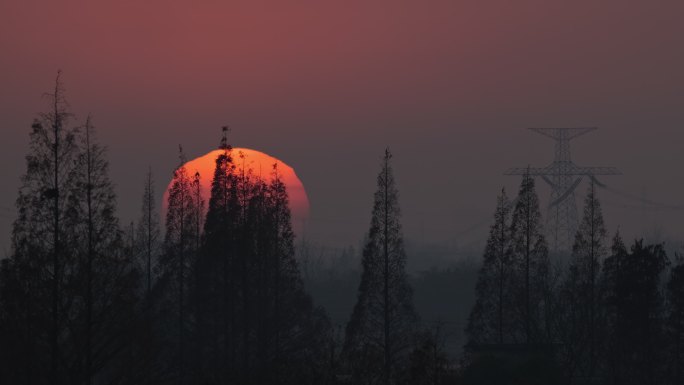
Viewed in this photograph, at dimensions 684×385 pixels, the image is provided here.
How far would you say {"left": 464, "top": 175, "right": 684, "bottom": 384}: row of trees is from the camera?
5203 cm

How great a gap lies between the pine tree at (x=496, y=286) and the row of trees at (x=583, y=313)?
48 millimetres

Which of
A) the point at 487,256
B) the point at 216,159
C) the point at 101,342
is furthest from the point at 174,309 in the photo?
the point at 101,342

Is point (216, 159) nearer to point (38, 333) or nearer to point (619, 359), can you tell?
point (619, 359)

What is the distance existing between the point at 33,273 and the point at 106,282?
76.6 inches

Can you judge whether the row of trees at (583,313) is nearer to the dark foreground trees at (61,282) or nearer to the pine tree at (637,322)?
the pine tree at (637,322)

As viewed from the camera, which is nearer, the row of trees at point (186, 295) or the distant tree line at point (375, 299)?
the row of trees at point (186, 295)

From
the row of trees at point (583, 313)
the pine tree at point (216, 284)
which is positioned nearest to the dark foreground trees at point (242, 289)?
the pine tree at point (216, 284)

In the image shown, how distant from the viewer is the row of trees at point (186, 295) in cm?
3191

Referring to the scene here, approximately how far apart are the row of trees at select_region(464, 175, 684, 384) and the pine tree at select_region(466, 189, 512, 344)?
1.9 inches

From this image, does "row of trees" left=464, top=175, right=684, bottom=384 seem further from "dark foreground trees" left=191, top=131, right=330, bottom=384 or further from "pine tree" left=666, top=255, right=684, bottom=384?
"dark foreground trees" left=191, top=131, right=330, bottom=384

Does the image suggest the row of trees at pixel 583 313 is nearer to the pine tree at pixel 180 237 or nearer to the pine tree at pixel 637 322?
the pine tree at pixel 637 322

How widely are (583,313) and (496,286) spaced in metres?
4.60

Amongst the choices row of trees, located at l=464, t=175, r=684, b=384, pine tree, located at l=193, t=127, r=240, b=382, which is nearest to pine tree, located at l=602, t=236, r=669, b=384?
row of trees, located at l=464, t=175, r=684, b=384

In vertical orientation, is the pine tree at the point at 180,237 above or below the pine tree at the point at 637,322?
above
